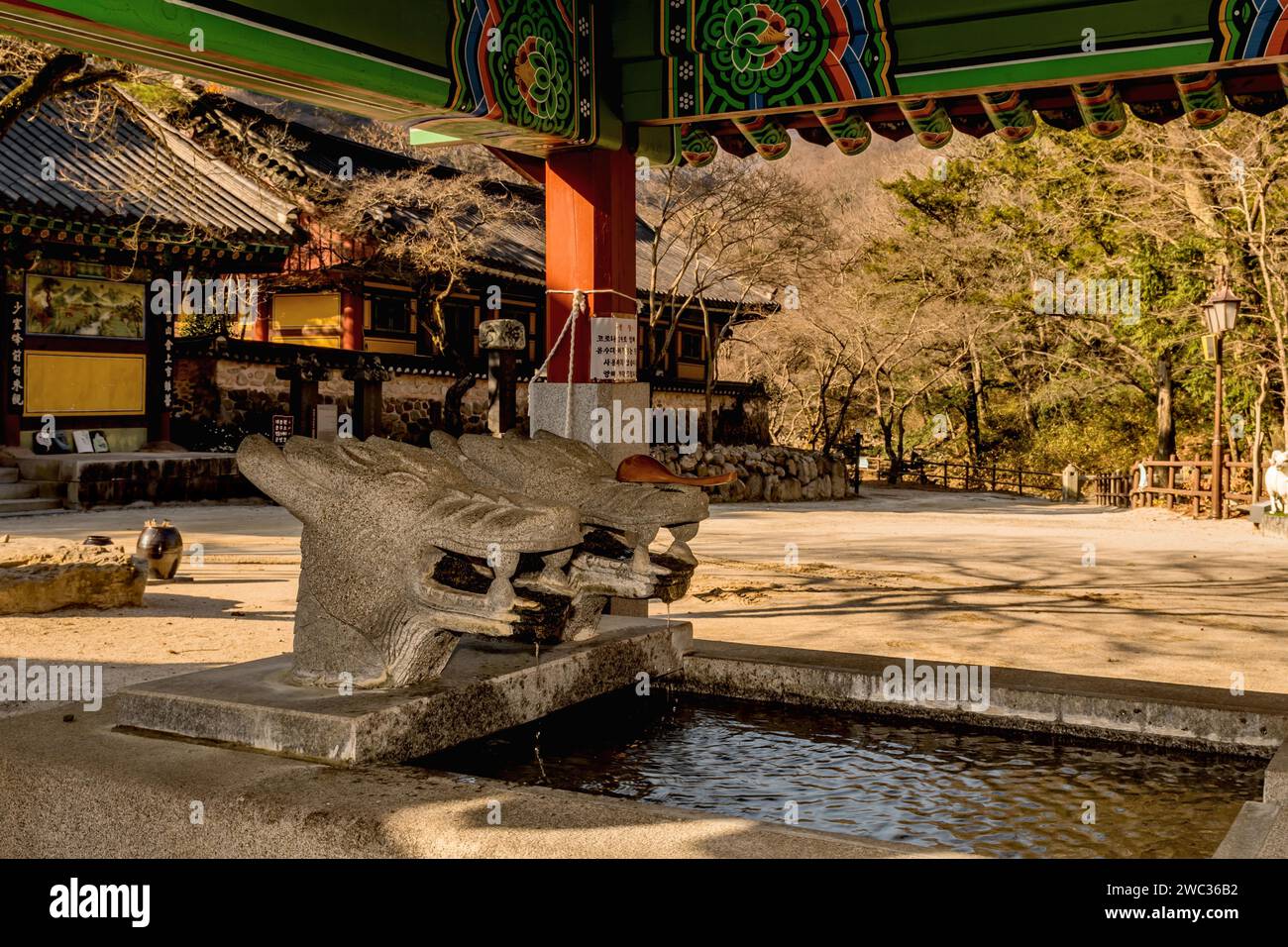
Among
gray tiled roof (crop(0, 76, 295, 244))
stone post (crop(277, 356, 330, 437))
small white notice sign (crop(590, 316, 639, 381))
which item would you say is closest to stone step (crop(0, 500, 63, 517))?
gray tiled roof (crop(0, 76, 295, 244))

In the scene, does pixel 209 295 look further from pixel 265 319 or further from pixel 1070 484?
pixel 1070 484

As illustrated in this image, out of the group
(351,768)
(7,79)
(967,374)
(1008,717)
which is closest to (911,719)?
(1008,717)

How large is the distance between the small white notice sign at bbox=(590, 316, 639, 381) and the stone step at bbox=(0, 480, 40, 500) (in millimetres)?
12528

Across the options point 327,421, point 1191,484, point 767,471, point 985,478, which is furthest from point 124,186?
point 985,478

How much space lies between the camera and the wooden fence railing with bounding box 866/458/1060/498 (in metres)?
30.4

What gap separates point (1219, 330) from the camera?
61.7 ft

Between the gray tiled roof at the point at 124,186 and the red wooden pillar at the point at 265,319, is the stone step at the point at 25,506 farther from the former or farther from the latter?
the red wooden pillar at the point at 265,319

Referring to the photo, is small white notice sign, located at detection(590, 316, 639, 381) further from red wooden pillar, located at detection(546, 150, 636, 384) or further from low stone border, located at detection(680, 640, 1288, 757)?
low stone border, located at detection(680, 640, 1288, 757)

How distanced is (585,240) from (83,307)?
14719mm

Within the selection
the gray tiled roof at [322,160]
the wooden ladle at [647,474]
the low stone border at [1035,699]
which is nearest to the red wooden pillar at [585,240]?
the wooden ladle at [647,474]

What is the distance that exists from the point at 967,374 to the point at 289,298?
17.3m

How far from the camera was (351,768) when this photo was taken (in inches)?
133

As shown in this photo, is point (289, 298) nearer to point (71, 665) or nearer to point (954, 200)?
point (954, 200)

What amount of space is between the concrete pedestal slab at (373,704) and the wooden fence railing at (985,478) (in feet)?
87.6
